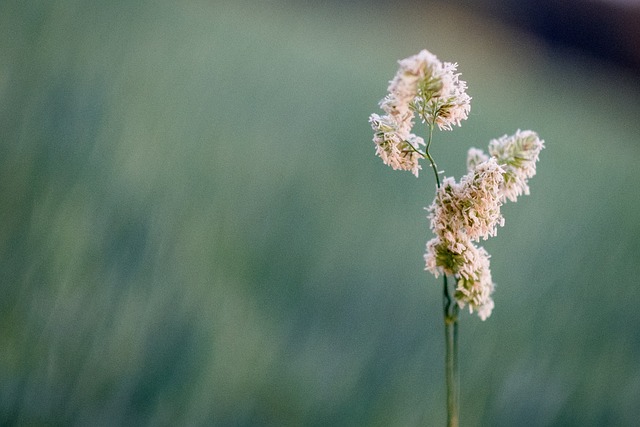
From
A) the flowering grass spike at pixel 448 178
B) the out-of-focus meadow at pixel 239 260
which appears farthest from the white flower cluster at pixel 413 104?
the out-of-focus meadow at pixel 239 260

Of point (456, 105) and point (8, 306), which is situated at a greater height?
point (456, 105)

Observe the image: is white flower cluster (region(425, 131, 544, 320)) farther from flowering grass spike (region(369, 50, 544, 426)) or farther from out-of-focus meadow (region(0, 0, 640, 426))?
out-of-focus meadow (region(0, 0, 640, 426))

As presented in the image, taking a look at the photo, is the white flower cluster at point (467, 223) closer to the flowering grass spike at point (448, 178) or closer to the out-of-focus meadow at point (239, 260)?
the flowering grass spike at point (448, 178)

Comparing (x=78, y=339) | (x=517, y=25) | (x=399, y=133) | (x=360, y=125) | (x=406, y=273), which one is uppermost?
(x=517, y=25)

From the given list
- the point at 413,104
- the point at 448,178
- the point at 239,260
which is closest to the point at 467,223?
the point at 448,178

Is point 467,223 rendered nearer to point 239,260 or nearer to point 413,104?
point 413,104

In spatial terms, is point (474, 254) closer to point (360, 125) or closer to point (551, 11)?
point (360, 125)

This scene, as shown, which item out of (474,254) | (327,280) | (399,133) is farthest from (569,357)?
(399,133)
